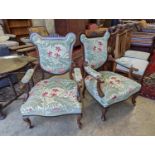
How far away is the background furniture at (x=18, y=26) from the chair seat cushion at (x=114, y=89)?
10.6 ft

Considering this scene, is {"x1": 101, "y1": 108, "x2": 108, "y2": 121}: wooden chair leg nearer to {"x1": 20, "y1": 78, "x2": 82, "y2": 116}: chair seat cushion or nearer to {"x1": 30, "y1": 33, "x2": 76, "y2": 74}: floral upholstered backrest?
{"x1": 20, "y1": 78, "x2": 82, "y2": 116}: chair seat cushion

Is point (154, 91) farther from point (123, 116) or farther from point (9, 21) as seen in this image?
point (9, 21)

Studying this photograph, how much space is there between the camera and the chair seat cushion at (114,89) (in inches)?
70.6

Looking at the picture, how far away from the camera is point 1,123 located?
77.0 inches

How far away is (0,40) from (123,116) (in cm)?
296

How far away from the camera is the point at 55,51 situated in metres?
1.89

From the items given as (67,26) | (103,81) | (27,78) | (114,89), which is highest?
(67,26)

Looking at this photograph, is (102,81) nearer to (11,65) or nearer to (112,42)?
(112,42)

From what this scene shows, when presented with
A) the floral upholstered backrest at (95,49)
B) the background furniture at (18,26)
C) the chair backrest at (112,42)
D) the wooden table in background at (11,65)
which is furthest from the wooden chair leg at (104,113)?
the background furniture at (18,26)

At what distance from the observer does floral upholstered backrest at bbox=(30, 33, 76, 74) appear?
1845 mm

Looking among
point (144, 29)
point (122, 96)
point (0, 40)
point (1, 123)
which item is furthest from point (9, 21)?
point (122, 96)

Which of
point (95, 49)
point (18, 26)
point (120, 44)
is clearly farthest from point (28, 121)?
point (18, 26)

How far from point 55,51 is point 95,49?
530 mm
